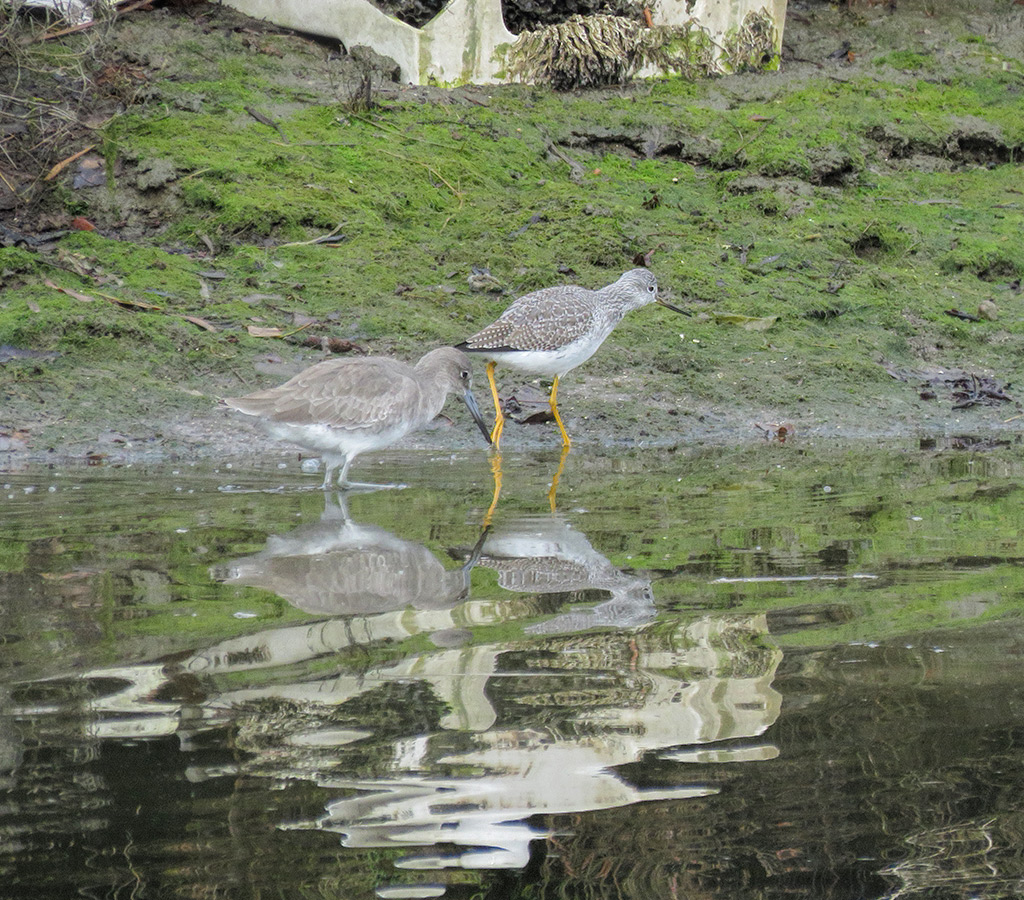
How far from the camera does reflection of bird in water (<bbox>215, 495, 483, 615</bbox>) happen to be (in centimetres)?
491

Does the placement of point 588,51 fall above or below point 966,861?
above

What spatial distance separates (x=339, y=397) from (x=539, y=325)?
7.64 feet

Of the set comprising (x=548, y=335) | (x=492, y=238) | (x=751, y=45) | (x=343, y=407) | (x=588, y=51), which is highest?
(x=751, y=45)

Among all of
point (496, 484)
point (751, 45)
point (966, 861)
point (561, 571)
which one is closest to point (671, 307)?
point (496, 484)

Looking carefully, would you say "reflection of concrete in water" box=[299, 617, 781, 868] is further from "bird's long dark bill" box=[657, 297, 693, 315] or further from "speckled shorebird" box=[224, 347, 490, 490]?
"bird's long dark bill" box=[657, 297, 693, 315]

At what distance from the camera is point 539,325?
977 centimetres

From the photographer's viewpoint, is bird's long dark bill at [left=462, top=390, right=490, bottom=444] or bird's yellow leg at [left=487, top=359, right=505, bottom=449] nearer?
bird's long dark bill at [left=462, top=390, right=490, bottom=444]

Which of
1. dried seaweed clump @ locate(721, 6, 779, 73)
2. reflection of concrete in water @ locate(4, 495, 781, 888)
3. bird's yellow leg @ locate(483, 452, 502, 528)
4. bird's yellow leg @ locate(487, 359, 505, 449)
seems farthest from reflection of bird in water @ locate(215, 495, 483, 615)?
dried seaweed clump @ locate(721, 6, 779, 73)

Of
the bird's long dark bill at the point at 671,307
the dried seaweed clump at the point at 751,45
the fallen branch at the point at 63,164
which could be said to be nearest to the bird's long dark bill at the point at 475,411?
the bird's long dark bill at the point at 671,307

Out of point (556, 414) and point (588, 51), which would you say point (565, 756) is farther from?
point (588, 51)

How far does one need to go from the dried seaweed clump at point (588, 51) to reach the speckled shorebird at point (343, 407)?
7.53m

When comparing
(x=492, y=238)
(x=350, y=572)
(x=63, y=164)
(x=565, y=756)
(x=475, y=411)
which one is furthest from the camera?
(x=492, y=238)

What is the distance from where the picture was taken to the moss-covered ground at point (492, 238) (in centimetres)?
1000

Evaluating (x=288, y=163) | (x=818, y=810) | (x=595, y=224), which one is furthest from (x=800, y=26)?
(x=818, y=810)
